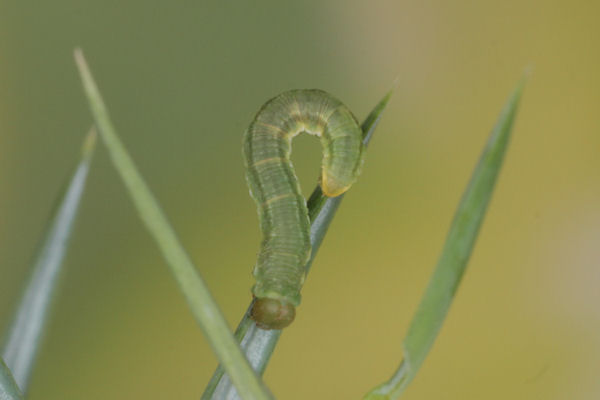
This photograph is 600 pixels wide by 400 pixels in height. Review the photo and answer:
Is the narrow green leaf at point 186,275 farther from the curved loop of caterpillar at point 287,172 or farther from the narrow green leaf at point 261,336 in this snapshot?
the curved loop of caterpillar at point 287,172

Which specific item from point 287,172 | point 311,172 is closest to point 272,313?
point 287,172

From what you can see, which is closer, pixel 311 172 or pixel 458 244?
pixel 458 244

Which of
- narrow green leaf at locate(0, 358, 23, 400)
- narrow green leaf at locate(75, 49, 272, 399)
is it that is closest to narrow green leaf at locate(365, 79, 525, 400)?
narrow green leaf at locate(75, 49, 272, 399)

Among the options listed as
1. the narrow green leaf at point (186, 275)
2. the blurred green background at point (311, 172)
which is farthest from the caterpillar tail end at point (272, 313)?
the blurred green background at point (311, 172)

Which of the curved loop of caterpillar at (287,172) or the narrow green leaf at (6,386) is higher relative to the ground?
the curved loop of caterpillar at (287,172)

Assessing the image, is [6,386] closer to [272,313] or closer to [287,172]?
[272,313]

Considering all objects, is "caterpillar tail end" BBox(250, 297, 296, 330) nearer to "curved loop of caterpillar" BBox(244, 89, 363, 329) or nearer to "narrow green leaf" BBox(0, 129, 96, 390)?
"curved loop of caterpillar" BBox(244, 89, 363, 329)
